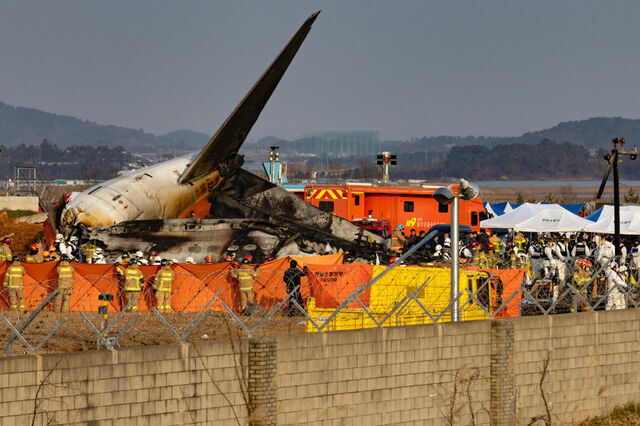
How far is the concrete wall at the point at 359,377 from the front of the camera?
13.2m

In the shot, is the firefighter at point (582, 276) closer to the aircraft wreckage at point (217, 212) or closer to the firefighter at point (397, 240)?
the aircraft wreckage at point (217, 212)

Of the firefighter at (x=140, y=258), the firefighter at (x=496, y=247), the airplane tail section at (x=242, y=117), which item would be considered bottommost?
the firefighter at (x=496, y=247)

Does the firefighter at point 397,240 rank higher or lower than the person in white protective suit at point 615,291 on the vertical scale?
lower

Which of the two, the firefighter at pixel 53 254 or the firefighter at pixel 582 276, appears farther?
the firefighter at pixel 53 254

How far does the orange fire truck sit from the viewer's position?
5338 cm

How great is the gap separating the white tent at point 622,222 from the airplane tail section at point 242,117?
53.4 ft

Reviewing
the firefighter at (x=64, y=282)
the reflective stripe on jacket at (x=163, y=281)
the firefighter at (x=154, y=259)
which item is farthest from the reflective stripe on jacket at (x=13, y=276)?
the firefighter at (x=154, y=259)

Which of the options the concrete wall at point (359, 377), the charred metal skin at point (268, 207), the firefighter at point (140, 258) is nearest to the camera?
the concrete wall at point (359, 377)

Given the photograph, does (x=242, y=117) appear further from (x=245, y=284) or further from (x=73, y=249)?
(x=245, y=284)

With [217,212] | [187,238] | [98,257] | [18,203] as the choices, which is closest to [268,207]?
[217,212]

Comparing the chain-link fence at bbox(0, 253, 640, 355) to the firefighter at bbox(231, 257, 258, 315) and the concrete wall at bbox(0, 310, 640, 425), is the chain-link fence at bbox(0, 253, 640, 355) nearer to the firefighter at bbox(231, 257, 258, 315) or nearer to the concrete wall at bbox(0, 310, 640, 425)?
the firefighter at bbox(231, 257, 258, 315)

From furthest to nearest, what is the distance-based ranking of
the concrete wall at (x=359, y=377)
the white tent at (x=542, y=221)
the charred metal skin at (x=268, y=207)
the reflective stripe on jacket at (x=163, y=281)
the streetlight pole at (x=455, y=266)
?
the white tent at (x=542, y=221)
the charred metal skin at (x=268, y=207)
the reflective stripe on jacket at (x=163, y=281)
the streetlight pole at (x=455, y=266)
the concrete wall at (x=359, y=377)

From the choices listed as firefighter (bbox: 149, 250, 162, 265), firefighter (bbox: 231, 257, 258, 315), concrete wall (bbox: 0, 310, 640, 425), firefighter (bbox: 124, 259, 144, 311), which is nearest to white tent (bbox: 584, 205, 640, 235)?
firefighter (bbox: 149, 250, 162, 265)

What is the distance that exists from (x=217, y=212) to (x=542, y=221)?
1612 cm
